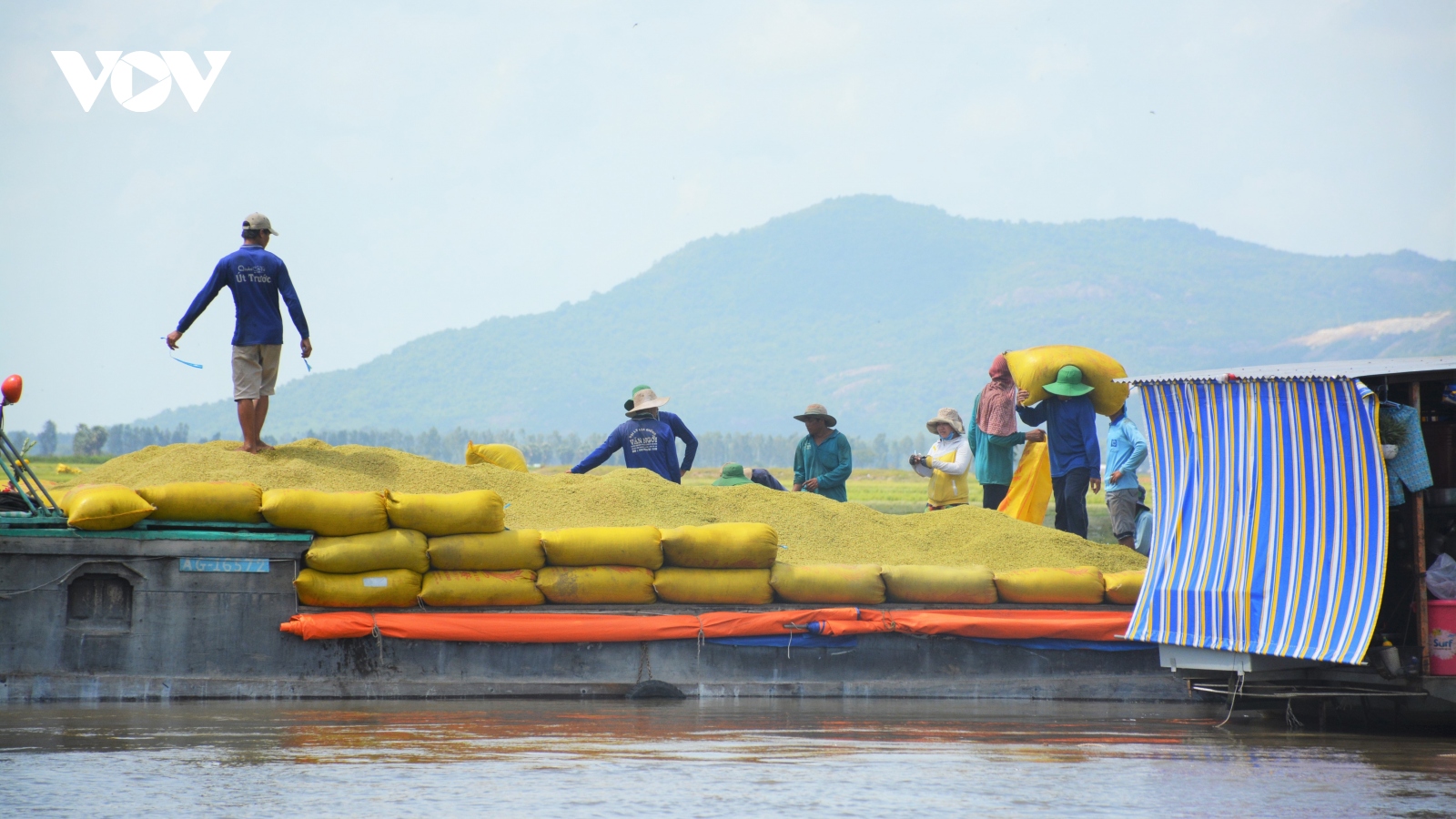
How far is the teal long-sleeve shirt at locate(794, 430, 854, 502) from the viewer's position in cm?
1079

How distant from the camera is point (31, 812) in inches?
178

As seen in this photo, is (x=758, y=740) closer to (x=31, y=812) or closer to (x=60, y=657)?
(x=31, y=812)

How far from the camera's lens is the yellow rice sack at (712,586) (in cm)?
819

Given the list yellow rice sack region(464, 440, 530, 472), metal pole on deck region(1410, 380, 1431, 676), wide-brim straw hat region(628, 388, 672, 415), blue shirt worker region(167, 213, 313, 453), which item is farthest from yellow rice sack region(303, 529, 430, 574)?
metal pole on deck region(1410, 380, 1431, 676)

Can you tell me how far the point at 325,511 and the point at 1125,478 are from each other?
5502mm

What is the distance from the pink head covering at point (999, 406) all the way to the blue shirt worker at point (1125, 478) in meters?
0.95

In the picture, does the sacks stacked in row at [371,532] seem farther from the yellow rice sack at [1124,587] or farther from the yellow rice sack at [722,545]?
the yellow rice sack at [1124,587]

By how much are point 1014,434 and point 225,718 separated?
6306 mm

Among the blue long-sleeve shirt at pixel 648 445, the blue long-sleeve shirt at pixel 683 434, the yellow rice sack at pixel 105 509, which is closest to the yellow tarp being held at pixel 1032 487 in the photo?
the blue long-sleeve shirt at pixel 683 434

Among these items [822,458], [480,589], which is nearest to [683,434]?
[822,458]

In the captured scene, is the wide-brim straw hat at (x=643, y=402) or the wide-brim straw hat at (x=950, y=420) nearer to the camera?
the wide-brim straw hat at (x=643, y=402)

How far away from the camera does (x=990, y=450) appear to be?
34.8 feet

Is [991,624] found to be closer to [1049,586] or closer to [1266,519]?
[1049,586]

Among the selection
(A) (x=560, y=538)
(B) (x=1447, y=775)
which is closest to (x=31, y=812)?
(A) (x=560, y=538)
